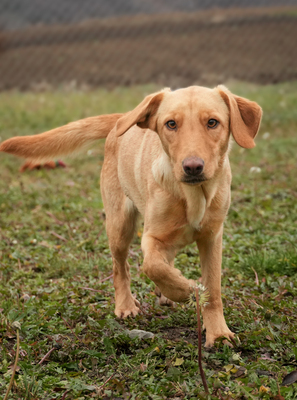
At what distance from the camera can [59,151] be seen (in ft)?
13.0

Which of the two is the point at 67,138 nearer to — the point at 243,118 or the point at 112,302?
the point at 112,302

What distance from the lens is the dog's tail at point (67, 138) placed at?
151 inches

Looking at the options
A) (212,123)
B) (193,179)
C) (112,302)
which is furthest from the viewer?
(112,302)

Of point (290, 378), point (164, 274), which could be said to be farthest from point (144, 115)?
point (290, 378)

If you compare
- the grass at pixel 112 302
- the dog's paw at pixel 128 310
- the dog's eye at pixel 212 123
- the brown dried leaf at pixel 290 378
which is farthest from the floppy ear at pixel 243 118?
the dog's paw at pixel 128 310

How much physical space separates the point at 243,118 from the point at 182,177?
0.56 meters

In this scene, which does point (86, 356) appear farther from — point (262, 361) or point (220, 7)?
point (220, 7)

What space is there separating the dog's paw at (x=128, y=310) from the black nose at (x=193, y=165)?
1.30 metres

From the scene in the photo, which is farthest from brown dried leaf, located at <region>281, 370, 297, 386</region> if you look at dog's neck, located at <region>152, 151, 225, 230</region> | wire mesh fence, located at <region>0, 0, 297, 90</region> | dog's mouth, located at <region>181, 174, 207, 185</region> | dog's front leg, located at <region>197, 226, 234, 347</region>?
wire mesh fence, located at <region>0, 0, 297, 90</region>

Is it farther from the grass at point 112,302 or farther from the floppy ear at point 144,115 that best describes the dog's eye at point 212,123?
the grass at point 112,302

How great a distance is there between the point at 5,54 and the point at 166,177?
1065cm

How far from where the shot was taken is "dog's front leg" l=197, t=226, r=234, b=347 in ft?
9.98

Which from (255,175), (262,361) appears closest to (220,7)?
(255,175)

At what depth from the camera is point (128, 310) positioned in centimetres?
349
